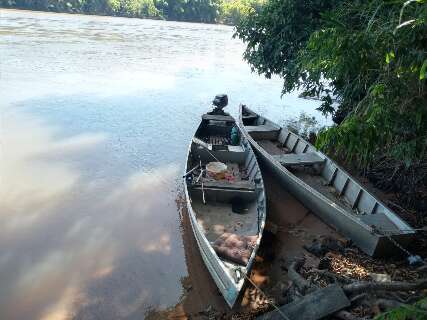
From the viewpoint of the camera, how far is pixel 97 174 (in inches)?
479

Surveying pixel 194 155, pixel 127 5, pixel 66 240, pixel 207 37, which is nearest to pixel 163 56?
pixel 207 37

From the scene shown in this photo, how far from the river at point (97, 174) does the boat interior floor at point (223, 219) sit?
2.78 feet

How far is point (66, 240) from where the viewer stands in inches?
347

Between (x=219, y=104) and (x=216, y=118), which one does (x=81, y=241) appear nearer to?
(x=216, y=118)

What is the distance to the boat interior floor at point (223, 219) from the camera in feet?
27.4

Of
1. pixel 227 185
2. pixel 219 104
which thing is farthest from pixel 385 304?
pixel 219 104

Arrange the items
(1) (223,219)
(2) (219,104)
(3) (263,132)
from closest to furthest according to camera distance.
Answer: (1) (223,219) < (3) (263,132) < (2) (219,104)

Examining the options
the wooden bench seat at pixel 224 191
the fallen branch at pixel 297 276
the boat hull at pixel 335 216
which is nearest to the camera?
the fallen branch at pixel 297 276

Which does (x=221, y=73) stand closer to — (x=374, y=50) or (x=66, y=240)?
(x=66, y=240)

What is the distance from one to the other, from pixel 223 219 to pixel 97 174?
208 inches

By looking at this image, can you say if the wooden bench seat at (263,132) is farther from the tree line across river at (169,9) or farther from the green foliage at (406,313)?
the tree line across river at (169,9)

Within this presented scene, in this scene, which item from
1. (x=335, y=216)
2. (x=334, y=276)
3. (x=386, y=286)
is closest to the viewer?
(x=386, y=286)

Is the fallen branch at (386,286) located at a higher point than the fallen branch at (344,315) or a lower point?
higher

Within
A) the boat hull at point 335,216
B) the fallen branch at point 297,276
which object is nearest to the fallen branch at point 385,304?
the fallen branch at point 297,276
